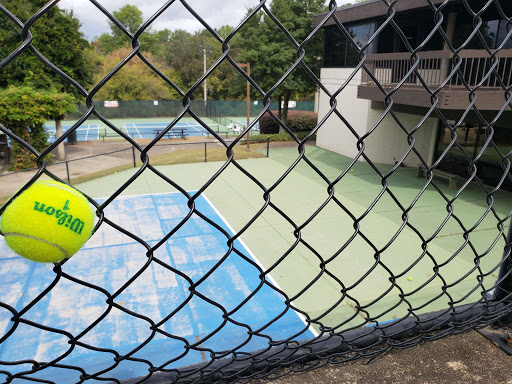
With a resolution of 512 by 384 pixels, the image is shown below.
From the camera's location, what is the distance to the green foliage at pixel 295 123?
22.7m

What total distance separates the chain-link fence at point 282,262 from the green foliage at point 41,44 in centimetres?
711

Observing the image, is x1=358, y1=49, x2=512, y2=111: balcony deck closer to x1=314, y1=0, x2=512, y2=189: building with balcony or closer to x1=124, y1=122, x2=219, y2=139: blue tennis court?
x1=314, y1=0, x2=512, y2=189: building with balcony

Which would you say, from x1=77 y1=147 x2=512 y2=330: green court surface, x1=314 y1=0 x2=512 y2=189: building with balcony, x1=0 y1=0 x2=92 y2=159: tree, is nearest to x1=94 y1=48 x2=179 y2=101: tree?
x1=0 y1=0 x2=92 y2=159: tree

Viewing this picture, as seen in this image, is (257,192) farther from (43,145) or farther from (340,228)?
(43,145)

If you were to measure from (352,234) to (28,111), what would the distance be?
13544mm

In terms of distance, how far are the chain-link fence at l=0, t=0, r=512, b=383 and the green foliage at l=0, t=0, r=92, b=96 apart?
7.11m

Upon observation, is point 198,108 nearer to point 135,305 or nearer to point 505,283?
point 135,305

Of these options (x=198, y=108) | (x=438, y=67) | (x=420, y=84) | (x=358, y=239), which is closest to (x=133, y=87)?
(x=198, y=108)

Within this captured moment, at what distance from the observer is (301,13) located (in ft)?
69.7

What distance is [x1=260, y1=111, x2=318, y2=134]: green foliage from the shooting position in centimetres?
2271

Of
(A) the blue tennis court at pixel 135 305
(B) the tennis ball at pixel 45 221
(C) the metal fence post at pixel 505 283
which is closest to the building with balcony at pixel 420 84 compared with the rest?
(A) the blue tennis court at pixel 135 305

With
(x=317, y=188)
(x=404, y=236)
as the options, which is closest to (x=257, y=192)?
(x=317, y=188)

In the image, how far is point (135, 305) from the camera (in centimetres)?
570

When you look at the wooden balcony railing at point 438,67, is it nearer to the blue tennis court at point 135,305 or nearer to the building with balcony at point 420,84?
the building with balcony at point 420,84
